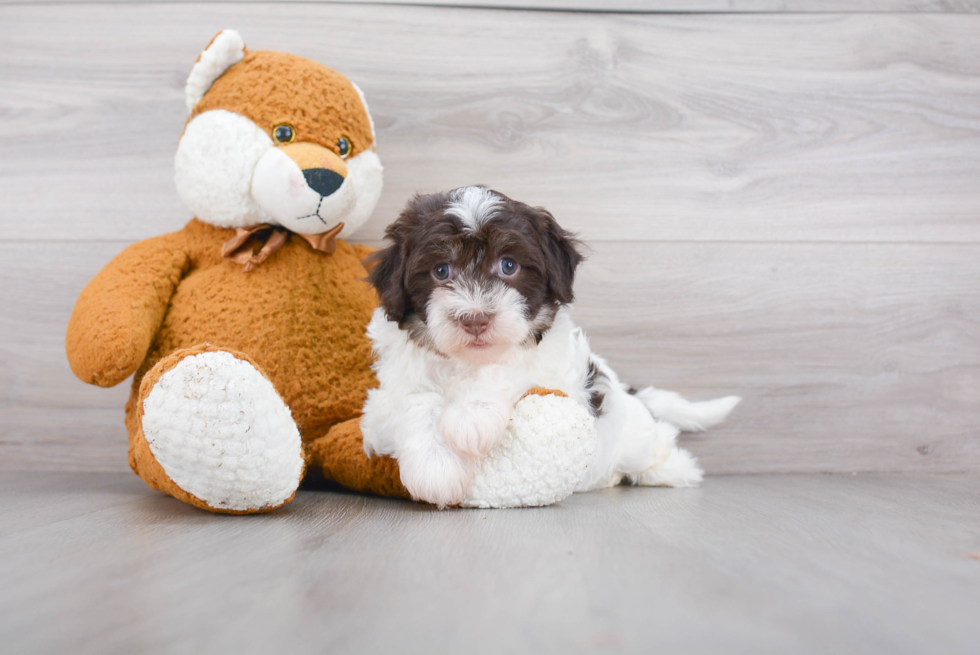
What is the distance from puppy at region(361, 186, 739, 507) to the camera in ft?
3.92

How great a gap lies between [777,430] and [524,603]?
1394mm

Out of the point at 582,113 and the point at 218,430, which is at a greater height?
the point at 582,113

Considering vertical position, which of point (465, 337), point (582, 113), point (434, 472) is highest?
point (582, 113)

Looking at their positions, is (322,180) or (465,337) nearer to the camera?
(465,337)

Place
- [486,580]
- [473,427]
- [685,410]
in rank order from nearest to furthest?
[486,580], [473,427], [685,410]

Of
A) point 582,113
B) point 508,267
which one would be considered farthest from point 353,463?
point 582,113

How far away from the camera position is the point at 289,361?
4.82 ft

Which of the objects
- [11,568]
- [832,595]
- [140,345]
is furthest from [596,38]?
[11,568]

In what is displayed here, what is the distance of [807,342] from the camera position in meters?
1.90

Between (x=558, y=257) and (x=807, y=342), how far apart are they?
3.17ft

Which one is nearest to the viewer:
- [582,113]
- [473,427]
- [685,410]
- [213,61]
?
[473,427]

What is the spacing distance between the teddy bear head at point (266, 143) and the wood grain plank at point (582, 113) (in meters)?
0.35

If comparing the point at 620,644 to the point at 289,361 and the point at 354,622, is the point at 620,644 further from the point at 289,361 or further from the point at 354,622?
the point at 289,361

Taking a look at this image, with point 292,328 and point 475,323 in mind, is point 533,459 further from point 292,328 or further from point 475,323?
point 292,328
